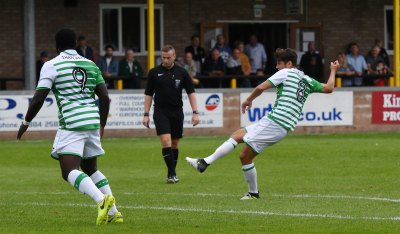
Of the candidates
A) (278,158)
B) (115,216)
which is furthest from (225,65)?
(115,216)

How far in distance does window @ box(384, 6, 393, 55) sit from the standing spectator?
4176 mm

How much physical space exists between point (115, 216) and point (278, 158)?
34.5 ft

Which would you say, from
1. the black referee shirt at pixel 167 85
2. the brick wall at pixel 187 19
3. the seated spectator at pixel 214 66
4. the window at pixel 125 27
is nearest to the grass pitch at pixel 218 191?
the black referee shirt at pixel 167 85

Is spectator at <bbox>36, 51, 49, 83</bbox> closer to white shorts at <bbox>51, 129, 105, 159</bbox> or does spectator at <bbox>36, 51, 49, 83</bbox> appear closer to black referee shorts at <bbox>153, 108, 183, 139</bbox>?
black referee shorts at <bbox>153, 108, 183, 139</bbox>

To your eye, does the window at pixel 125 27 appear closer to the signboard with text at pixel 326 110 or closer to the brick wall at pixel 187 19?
the brick wall at pixel 187 19

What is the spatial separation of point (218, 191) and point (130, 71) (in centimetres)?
A: 1359

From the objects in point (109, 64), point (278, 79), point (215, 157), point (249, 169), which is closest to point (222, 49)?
point (109, 64)

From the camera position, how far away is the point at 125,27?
106 feet

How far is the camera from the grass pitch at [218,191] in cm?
1136

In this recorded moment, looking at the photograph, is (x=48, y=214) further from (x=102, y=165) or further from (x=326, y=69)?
(x=326, y=69)

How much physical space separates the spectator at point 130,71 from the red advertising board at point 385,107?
5.58 metres

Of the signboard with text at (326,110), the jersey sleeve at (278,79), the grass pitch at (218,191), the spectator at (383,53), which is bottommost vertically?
the grass pitch at (218,191)

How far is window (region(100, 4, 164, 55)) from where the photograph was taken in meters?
32.0

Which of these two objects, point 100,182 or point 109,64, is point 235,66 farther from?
point 100,182
